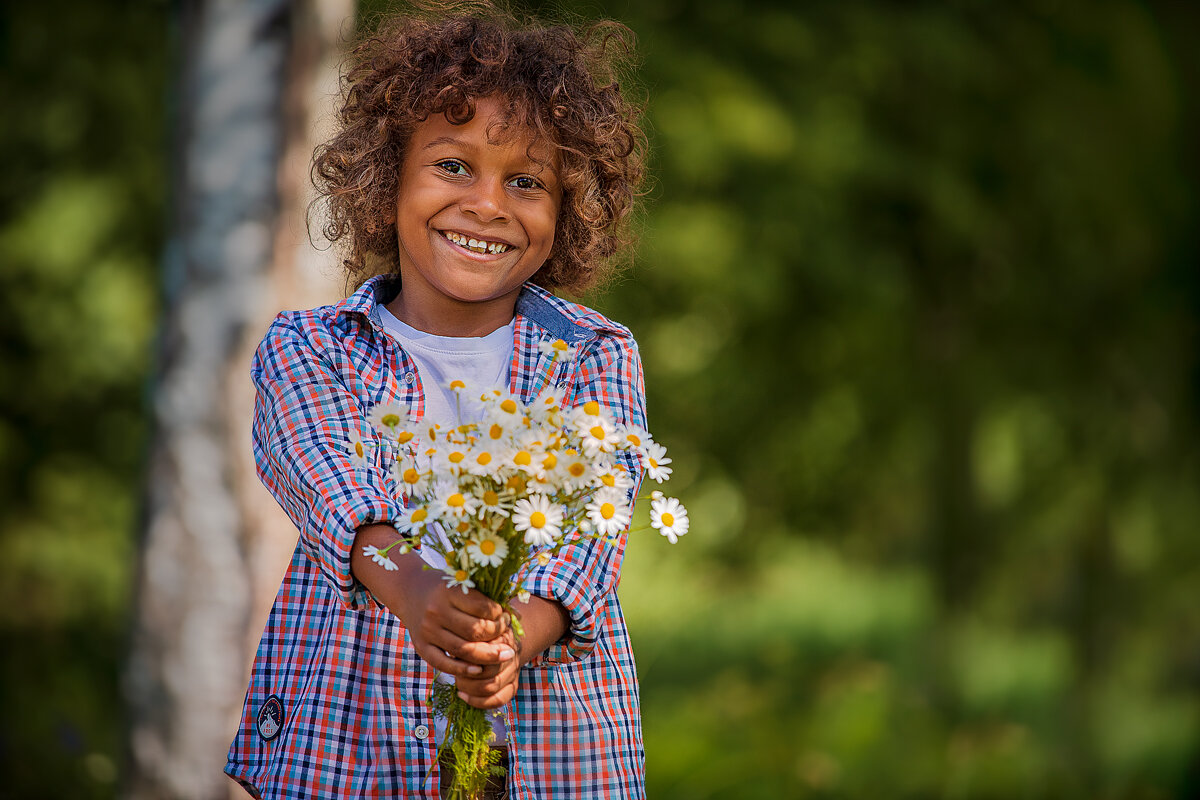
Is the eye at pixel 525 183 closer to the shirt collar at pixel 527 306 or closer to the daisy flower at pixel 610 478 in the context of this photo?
the shirt collar at pixel 527 306

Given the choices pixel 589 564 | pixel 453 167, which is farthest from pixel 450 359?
pixel 589 564

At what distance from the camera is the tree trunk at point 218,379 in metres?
3.02

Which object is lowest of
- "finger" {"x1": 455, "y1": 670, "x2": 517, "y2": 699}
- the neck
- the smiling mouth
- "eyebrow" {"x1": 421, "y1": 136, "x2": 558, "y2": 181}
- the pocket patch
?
the pocket patch

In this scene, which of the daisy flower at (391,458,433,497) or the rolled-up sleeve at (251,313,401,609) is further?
the rolled-up sleeve at (251,313,401,609)

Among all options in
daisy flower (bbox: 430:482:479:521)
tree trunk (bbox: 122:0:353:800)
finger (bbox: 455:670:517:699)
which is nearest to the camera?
daisy flower (bbox: 430:482:479:521)

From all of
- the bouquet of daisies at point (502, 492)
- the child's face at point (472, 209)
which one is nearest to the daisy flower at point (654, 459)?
the bouquet of daisies at point (502, 492)

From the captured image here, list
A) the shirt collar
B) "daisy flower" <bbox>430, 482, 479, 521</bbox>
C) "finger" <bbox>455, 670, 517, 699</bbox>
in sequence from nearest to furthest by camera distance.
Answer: "daisy flower" <bbox>430, 482, 479, 521</bbox>, "finger" <bbox>455, 670, 517, 699</bbox>, the shirt collar

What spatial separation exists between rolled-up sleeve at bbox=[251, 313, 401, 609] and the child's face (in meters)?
0.19

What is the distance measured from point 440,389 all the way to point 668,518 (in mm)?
483

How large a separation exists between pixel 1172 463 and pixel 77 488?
476 centimetres

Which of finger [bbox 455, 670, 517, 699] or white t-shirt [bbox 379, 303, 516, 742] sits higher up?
white t-shirt [bbox 379, 303, 516, 742]

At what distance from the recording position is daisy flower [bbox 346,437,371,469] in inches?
58.0

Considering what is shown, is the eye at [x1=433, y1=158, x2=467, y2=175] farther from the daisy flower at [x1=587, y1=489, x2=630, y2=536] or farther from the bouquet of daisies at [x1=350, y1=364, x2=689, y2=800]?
the daisy flower at [x1=587, y1=489, x2=630, y2=536]

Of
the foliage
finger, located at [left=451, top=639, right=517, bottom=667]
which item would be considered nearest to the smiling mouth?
finger, located at [left=451, top=639, right=517, bottom=667]
